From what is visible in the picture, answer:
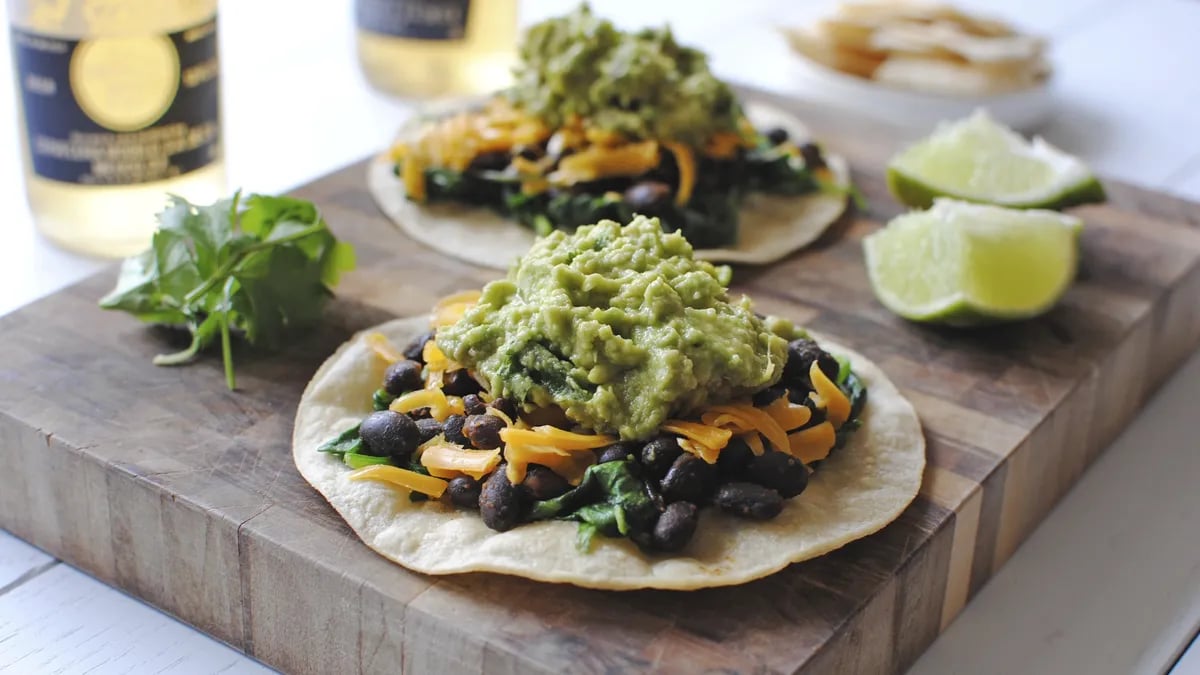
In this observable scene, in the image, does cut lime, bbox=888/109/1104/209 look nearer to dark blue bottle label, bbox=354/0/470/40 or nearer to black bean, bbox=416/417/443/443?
dark blue bottle label, bbox=354/0/470/40

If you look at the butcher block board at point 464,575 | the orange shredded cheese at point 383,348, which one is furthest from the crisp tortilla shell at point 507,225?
the orange shredded cheese at point 383,348

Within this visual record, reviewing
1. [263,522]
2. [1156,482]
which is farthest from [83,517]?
[1156,482]

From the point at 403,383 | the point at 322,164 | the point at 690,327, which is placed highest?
the point at 690,327

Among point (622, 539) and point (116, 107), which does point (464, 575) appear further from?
point (116, 107)

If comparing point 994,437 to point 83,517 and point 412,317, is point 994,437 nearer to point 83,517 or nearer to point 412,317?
point 412,317

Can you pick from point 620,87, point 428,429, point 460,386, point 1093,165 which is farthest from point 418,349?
point 1093,165

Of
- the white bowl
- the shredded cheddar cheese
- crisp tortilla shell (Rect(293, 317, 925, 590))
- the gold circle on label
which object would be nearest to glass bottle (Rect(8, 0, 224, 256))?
the gold circle on label

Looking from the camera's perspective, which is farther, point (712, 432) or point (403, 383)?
point (403, 383)
